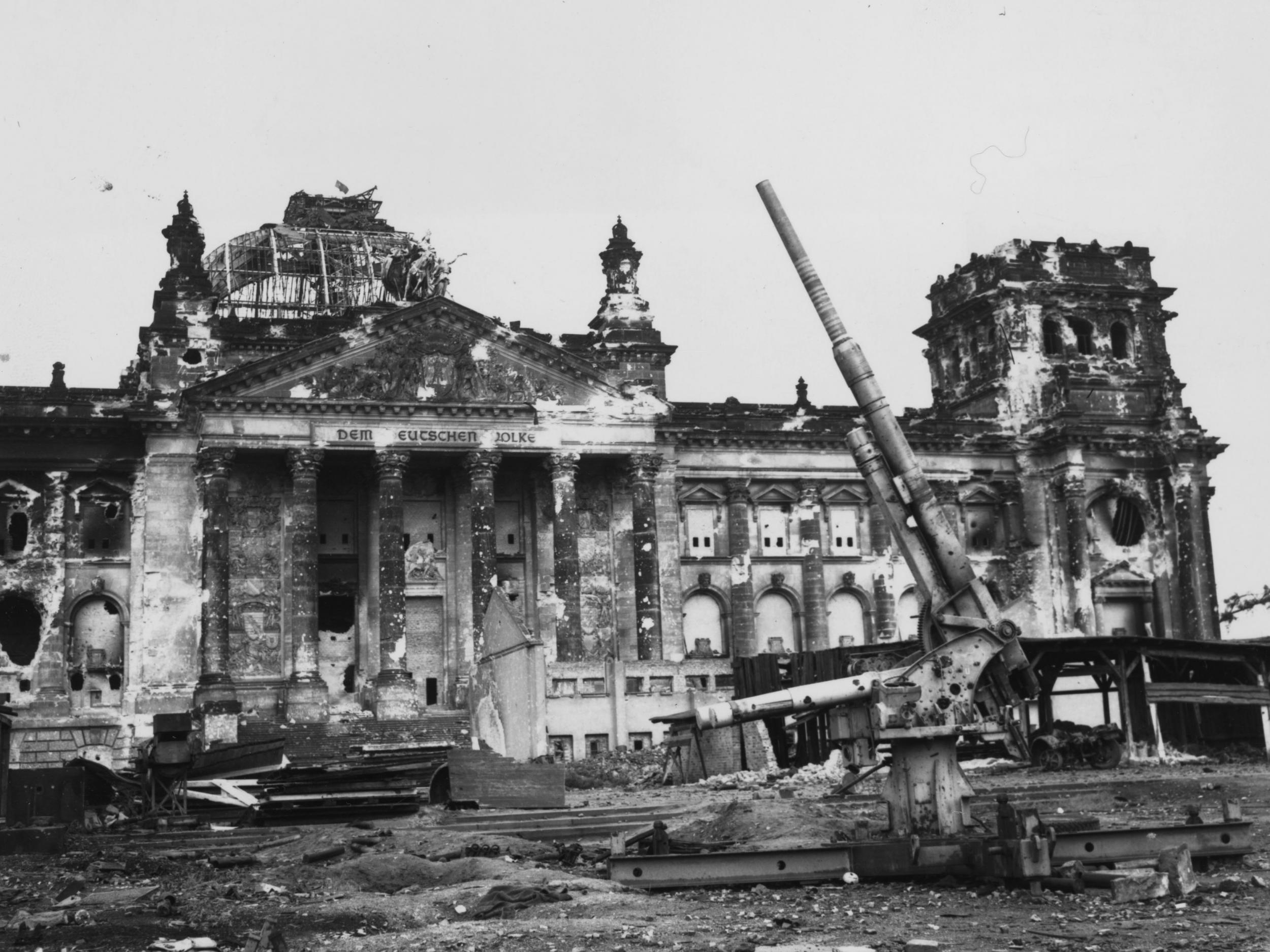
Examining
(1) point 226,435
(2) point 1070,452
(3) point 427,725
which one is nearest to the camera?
(3) point 427,725

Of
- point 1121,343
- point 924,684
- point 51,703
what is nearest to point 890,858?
point 924,684

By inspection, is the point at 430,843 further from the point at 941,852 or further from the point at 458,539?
the point at 458,539

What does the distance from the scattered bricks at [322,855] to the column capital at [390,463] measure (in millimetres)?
24172

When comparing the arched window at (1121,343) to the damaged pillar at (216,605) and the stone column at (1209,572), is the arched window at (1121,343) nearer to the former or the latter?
the stone column at (1209,572)

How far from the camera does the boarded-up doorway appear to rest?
155 feet

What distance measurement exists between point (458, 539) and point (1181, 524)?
940 inches

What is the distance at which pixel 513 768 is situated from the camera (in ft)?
95.3

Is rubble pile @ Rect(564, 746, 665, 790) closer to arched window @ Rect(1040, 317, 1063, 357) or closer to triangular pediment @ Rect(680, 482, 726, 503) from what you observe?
triangular pediment @ Rect(680, 482, 726, 503)

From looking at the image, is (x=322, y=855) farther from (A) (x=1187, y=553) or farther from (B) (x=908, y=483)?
(A) (x=1187, y=553)

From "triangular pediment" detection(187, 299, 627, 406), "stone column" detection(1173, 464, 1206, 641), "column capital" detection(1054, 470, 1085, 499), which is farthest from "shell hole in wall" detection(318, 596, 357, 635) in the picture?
"stone column" detection(1173, 464, 1206, 641)

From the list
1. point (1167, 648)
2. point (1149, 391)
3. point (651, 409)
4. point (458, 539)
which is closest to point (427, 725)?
point (458, 539)

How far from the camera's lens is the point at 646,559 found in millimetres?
46906

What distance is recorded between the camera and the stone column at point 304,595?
42938 millimetres

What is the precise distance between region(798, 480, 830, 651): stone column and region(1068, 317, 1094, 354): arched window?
35.7 ft
